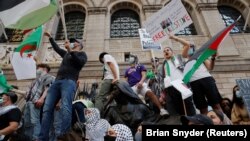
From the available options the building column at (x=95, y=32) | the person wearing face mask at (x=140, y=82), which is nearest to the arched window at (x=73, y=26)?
the building column at (x=95, y=32)

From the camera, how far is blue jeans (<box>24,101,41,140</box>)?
16.7ft

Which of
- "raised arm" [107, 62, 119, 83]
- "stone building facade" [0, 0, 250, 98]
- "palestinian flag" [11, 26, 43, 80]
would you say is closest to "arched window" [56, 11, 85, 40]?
"stone building facade" [0, 0, 250, 98]

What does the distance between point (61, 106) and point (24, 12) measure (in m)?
2.63

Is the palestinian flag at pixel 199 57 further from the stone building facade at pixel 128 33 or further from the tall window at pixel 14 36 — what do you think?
the tall window at pixel 14 36

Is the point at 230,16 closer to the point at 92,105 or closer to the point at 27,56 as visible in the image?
the point at 27,56

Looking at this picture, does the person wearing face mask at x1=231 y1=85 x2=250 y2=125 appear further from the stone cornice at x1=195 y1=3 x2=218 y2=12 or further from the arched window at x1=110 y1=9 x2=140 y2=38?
the stone cornice at x1=195 y1=3 x2=218 y2=12

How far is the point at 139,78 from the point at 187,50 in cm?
144

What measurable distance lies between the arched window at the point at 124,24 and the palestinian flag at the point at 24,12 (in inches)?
298

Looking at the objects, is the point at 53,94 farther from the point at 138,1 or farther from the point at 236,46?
the point at 138,1

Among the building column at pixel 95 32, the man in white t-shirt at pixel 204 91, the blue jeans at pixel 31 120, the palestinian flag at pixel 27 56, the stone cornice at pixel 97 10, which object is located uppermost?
the stone cornice at pixel 97 10

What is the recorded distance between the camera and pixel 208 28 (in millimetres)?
13031

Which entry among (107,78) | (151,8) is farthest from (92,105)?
(151,8)

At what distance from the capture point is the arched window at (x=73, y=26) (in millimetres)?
13883

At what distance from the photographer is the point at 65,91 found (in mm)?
4520
